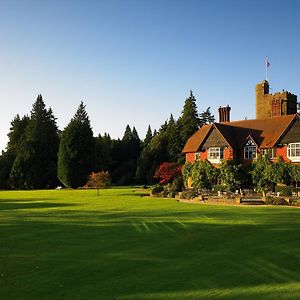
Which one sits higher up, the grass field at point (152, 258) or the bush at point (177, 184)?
the bush at point (177, 184)

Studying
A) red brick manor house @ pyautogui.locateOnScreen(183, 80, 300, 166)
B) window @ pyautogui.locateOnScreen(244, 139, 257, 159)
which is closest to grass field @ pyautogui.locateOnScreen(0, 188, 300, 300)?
red brick manor house @ pyautogui.locateOnScreen(183, 80, 300, 166)

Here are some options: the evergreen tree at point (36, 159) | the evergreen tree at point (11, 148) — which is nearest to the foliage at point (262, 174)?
the evergreen tree at point (36, 159)

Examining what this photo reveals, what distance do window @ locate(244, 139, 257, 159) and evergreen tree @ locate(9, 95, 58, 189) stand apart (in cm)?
4448

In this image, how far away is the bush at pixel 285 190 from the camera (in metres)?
39.7

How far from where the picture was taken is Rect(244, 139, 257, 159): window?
1903 inches

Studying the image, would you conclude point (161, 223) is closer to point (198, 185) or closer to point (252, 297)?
point (252, 297)

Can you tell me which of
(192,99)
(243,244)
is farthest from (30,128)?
(243,244)

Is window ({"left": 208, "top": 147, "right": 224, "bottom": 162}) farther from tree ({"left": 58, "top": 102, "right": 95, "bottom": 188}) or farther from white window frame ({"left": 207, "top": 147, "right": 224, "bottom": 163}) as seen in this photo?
tree ({"left": 58, "top": 102, "right": 95, "bottom": 188})

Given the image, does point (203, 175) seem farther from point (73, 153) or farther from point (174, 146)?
point (73, 153)

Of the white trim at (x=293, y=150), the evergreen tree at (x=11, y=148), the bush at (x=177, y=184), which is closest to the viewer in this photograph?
the white trim at (x=293, y=150)

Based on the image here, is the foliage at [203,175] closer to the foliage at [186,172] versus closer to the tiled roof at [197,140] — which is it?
the foliage at [186,172]

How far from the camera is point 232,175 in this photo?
47.5 metres

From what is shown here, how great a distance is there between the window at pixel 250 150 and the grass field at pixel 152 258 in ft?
81.8

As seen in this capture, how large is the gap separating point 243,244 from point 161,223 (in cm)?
680
